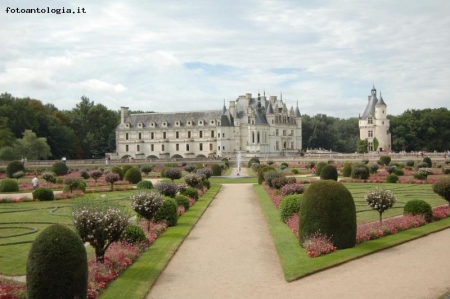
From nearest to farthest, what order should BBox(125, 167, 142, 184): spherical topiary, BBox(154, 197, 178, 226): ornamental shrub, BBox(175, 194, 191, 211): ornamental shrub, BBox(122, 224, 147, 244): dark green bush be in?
BBox(122, 224, 147, 244): dark green bush → BBox(154, 197, 178, 226): ornamental shrub → BBox(175, 194, 191, 211): ornamental shrub → BBox(125, 167, 142, 184): spherical topiary

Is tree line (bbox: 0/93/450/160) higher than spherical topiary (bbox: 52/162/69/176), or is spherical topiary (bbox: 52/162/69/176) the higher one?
tree line (bbox: 0/93/450/160)

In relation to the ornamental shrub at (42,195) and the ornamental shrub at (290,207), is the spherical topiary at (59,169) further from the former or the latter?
the ornamental shrub at (290,207)

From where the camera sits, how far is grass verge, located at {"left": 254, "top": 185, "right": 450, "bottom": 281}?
11.9 m

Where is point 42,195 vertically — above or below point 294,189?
below

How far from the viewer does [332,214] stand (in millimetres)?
13711

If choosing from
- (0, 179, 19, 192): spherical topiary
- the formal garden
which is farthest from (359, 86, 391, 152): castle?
(0, 179, 19, 192): spherical topiary

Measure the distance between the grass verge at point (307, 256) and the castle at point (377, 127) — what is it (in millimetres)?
70067

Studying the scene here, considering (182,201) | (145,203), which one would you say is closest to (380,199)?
(145,203)

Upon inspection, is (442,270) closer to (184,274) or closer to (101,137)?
(184,274)

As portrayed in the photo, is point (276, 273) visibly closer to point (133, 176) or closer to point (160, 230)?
point (160, 230)

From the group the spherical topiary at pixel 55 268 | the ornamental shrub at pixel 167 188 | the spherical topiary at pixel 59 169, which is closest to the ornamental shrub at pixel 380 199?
the ornamental shrub at pixel 167 188

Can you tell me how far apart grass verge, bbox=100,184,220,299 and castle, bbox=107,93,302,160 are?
6356 cm

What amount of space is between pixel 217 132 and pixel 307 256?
71.7m

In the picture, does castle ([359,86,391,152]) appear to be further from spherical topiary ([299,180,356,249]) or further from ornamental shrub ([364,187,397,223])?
spherical topiary ([299,180,356,249])
